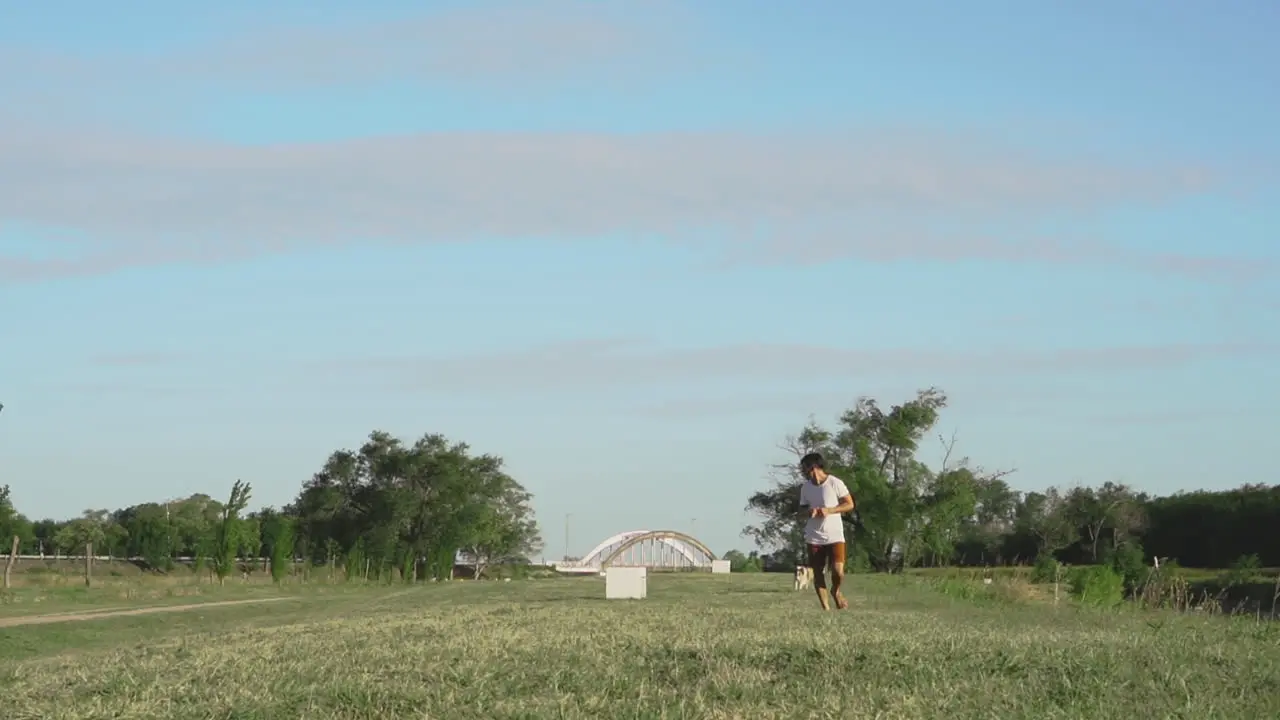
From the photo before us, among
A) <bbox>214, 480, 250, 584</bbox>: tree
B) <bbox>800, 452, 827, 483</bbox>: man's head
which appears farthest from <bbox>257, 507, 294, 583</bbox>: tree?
<bbox>800, 452, 827, 483</bbox>: man's head

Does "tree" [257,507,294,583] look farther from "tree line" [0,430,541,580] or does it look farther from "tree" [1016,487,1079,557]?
"tree" [1016,487,1079,557]

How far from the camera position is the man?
18.5m

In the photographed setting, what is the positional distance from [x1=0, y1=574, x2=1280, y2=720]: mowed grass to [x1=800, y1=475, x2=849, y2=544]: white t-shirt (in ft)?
15.8

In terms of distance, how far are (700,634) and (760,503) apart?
91.3 m

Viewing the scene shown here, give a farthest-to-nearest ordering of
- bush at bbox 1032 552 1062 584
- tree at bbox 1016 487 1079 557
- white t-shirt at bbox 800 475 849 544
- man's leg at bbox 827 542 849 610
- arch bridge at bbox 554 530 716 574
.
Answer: arch bridge at bbox 554 530 716 574 < tree at bbox 1016 487 1079 557 < bush at bbox 1032 552 1062 584 < white t-shirt at bbox 800 475 849 544 < man's leg at bbox 827 542 849 610

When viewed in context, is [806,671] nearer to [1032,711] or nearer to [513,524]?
[1032,711]

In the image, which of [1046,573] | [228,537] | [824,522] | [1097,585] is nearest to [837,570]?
[824,522]

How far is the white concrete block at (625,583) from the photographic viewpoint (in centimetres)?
2534

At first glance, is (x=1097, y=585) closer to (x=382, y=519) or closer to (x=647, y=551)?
(x=382, y=519)

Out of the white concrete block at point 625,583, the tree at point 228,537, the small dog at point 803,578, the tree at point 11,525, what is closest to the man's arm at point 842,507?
the white concrete block at point 625,583

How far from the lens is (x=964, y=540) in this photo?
98.1 meters

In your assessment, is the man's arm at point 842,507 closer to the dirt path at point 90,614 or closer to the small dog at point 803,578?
the small dog at point 803,578

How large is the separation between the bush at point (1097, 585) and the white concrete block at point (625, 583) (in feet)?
28.1

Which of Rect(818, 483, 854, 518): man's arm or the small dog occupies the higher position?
Rect(818, 483, 854, 518): man's arm
